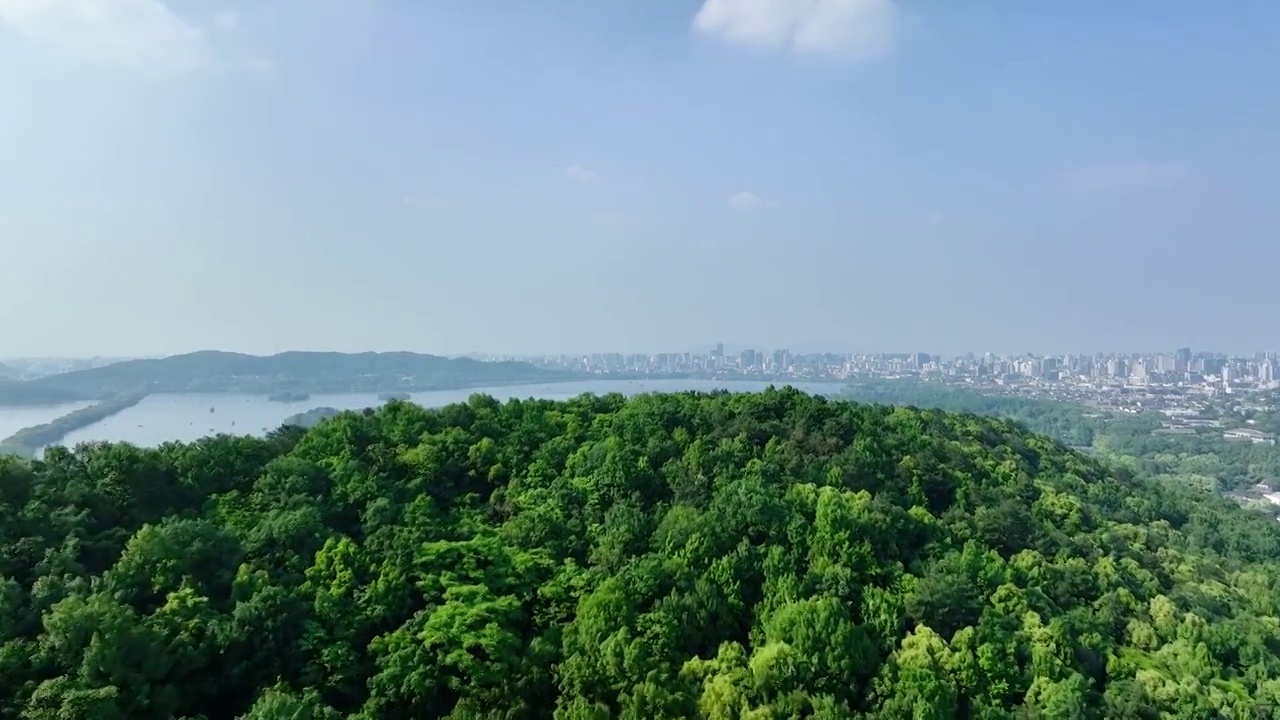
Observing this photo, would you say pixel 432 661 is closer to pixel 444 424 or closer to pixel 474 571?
pixel 474 571

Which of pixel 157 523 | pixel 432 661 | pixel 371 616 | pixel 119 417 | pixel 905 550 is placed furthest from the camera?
pixel 119 417

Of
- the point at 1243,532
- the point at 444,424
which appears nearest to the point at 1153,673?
the point at 444,424

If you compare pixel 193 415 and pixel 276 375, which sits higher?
pixel 276 375

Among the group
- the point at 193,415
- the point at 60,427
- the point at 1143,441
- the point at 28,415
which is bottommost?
the point at 1143,441

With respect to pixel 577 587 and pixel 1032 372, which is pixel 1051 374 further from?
pixel 577 587

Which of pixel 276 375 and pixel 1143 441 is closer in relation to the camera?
pixel 1143 441

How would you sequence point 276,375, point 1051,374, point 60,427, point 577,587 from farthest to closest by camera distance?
point 1051,374 < point 276,375 < point 60,427 < point 577,587

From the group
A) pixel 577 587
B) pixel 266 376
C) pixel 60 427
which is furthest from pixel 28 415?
pixel 577 587
